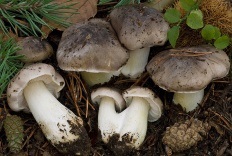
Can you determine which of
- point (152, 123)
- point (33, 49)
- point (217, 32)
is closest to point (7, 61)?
point (33, 49)

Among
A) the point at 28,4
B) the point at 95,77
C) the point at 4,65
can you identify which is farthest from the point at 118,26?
the point at 4,65

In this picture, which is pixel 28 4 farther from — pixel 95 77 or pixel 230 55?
pixel 230 55

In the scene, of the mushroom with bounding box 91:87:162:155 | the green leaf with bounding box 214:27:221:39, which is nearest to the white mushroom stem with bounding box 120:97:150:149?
the mushroom with bounding box 91:87:162:155

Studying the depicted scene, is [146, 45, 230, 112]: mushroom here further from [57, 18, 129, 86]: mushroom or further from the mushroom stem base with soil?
the mushroom stem base with soil

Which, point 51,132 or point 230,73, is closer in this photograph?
point 51,132

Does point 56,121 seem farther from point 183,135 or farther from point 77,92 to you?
point 183,135

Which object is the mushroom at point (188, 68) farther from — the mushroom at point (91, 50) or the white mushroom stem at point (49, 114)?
the white mushroom stem at point (49, 114)

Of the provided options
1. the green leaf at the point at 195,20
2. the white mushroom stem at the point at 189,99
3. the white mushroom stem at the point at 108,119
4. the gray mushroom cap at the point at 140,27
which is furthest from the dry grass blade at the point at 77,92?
the green leaf at the point at 195,20
